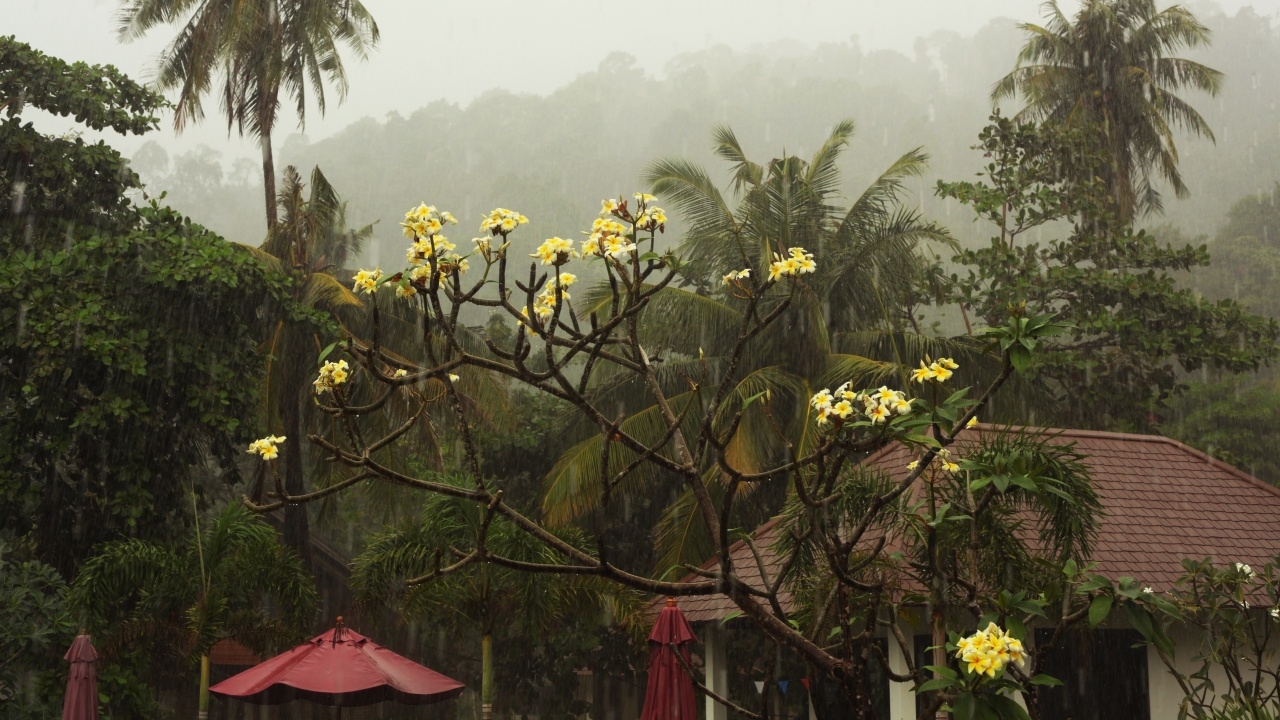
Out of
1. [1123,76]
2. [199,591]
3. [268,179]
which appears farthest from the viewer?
[1123,76]

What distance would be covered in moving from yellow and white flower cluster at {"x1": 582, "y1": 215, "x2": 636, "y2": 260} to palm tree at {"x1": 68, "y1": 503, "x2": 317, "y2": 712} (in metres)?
7.35

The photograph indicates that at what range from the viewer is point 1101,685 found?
10969 mm

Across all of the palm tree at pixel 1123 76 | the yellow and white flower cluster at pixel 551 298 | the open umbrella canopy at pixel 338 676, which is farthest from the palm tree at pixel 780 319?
the yellow and white flower cluster at pixel 551 298

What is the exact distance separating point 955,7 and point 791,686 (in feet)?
328

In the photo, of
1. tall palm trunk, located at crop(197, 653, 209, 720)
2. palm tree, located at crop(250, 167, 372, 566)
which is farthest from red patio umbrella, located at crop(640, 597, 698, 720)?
palm tree, located at crop(250, 167, 372, 566)

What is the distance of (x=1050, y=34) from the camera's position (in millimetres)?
18859

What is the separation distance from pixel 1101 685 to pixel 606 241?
385 inches

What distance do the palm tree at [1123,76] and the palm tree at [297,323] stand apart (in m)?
10.5

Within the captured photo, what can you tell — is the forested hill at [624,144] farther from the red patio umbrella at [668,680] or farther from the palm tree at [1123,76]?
the red patio umbrella at [668,680]

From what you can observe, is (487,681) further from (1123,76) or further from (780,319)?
(1123,76)

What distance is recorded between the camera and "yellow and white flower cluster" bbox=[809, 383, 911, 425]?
103 inches

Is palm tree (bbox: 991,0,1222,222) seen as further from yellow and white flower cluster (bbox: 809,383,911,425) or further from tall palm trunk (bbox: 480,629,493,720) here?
yellow and white flower cluster (bbox: 809,383,911,425)

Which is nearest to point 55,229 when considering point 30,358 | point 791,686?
point 30,358

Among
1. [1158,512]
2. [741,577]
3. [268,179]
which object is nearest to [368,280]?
[741,577]
